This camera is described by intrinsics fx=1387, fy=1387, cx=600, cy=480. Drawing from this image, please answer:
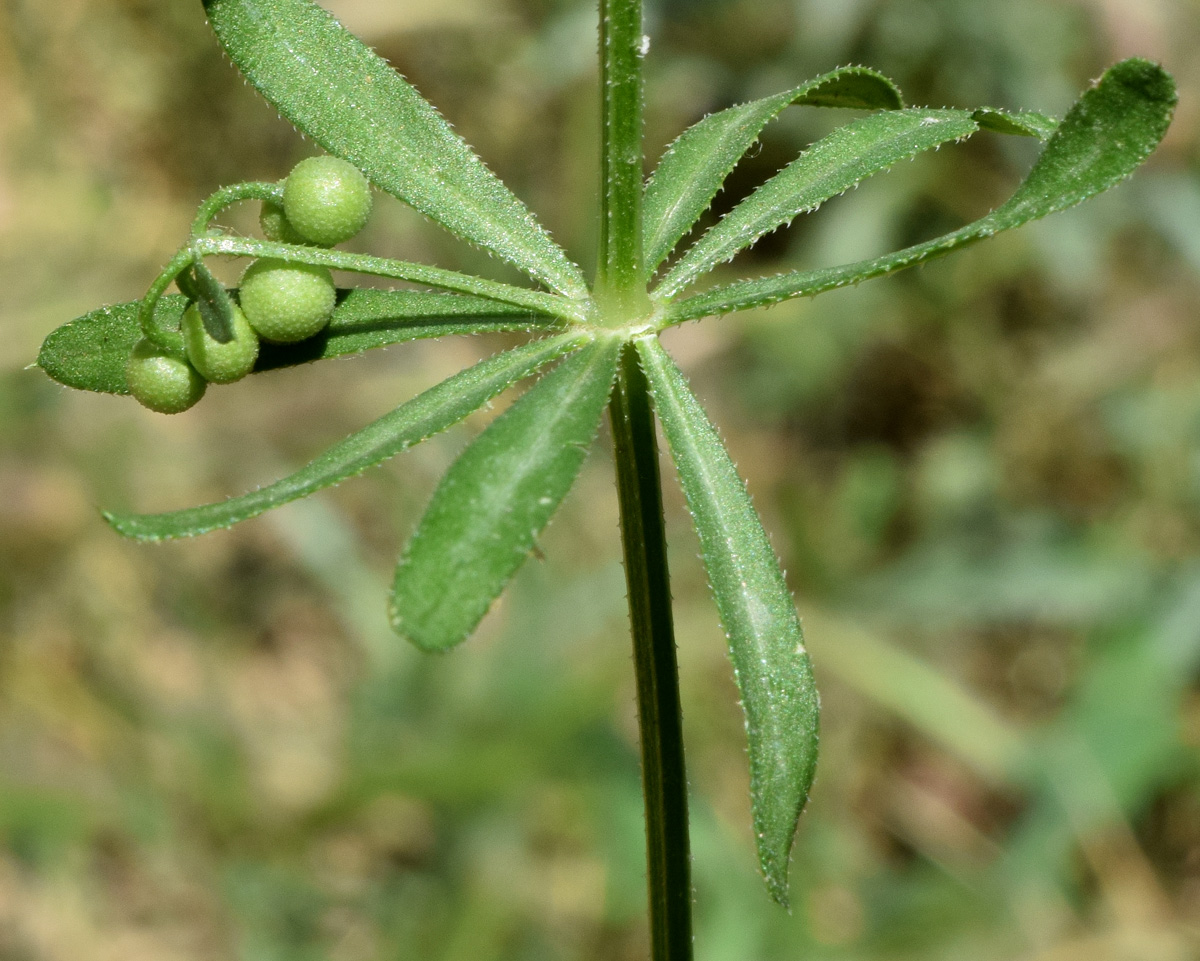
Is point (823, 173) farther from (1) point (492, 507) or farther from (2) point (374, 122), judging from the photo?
(1) point (492, 507)

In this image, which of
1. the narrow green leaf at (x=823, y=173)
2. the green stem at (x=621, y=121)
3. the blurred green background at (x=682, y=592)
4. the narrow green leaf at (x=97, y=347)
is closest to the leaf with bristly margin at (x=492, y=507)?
the green stem at (x=621, y=121)

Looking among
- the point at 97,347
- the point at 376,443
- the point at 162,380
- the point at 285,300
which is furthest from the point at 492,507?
the point at 97,347

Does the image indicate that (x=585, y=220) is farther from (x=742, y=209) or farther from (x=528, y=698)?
(x=742, y=209)

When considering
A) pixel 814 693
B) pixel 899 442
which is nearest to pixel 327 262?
pixel 814 693

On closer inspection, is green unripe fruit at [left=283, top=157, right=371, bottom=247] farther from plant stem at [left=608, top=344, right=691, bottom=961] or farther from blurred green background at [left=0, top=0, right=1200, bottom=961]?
blurred green background at [left=0, top=0, right=1200, bottom=961]

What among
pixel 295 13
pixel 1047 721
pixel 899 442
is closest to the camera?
pixel 295 13

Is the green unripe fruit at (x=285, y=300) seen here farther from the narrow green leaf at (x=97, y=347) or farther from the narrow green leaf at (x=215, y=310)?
the narrow green leaf at (x=97, y=347)

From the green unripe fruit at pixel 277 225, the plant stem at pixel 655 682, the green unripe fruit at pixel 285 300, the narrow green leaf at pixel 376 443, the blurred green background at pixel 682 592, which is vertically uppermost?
the blurred green background at pixel 682 592
